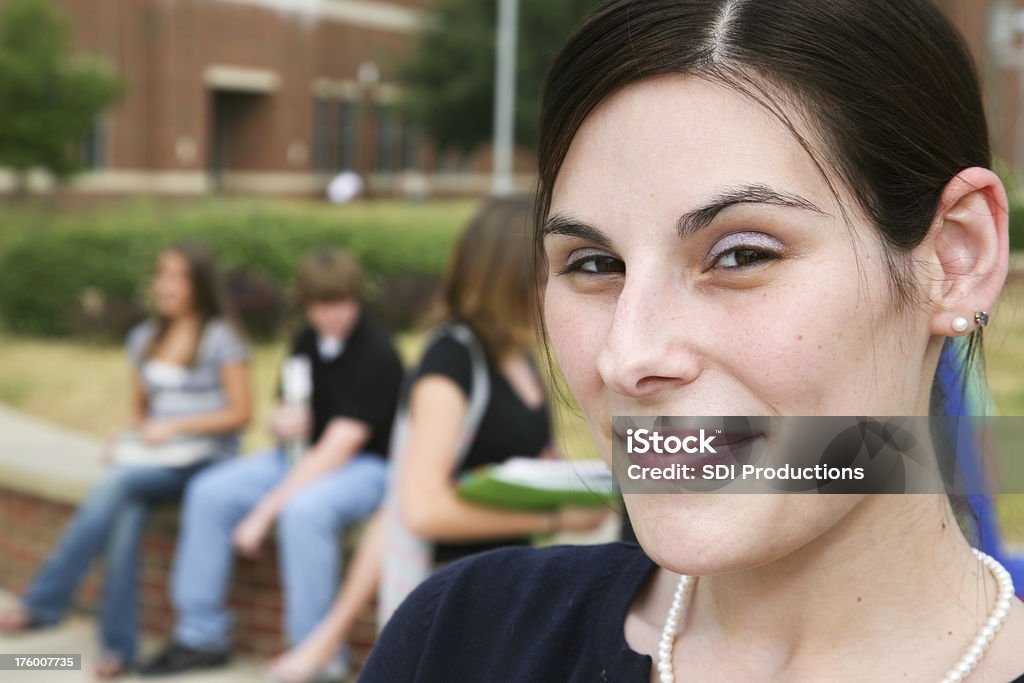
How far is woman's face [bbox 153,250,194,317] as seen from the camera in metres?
5.54

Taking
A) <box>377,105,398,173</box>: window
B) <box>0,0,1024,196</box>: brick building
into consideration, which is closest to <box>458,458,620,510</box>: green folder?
<box>0,0,1024,196</box>: brick building

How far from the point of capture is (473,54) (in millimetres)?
35000

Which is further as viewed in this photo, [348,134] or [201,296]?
[348,134]

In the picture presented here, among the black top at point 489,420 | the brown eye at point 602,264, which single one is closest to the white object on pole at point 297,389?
the black top at point 489,420

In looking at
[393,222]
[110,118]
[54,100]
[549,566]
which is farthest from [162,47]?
[549,566]

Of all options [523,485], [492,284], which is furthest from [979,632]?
[492,284]

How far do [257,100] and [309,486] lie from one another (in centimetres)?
3065

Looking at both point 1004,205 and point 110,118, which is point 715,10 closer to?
point 1004,205

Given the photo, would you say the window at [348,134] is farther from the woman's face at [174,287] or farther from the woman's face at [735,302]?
the woman's face at [735,302]

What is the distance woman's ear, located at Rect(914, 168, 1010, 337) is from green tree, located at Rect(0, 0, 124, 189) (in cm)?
2295

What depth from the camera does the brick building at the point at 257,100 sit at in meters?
29.4

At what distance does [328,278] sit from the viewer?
4.95 meters

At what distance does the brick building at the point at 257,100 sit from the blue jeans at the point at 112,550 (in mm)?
21785

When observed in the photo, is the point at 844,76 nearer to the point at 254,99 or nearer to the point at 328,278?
the point at 328,278
